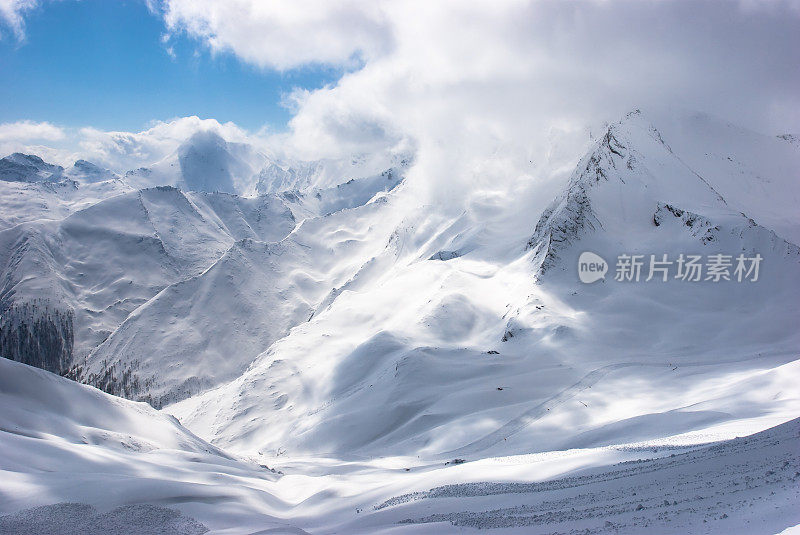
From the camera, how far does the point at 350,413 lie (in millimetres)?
57750

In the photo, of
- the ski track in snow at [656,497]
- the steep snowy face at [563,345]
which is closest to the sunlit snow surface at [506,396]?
the ski track in snow at [656,497]

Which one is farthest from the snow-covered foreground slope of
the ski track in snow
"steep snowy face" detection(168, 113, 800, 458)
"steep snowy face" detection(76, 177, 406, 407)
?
"steep snowy face" detection(76, 177, 406, 407)

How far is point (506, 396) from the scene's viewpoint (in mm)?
49656

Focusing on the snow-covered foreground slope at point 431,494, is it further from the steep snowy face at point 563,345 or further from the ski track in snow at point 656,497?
the steep snowy face at point 563,345

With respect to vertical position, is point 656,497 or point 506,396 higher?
point 506,396

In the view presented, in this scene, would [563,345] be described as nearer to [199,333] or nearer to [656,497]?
[656,497]

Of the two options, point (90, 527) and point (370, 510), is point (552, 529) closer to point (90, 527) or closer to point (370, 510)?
point (370, 510)

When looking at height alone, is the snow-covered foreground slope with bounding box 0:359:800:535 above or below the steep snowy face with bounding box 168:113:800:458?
below

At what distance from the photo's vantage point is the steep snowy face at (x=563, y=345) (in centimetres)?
4109

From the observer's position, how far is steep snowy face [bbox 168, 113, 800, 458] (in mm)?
41094

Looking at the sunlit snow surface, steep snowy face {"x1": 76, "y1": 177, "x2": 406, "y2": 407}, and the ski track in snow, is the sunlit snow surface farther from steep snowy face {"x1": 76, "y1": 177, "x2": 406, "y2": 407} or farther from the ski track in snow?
steep snowy face {"x1": 76, "y1": 177, "x2": 406, "y2": 407}

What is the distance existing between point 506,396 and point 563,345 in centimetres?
1410

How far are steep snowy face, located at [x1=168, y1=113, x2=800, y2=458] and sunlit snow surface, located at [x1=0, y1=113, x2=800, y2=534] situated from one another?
0.36 metres

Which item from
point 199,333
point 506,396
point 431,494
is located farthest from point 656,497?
A: point 199,333
